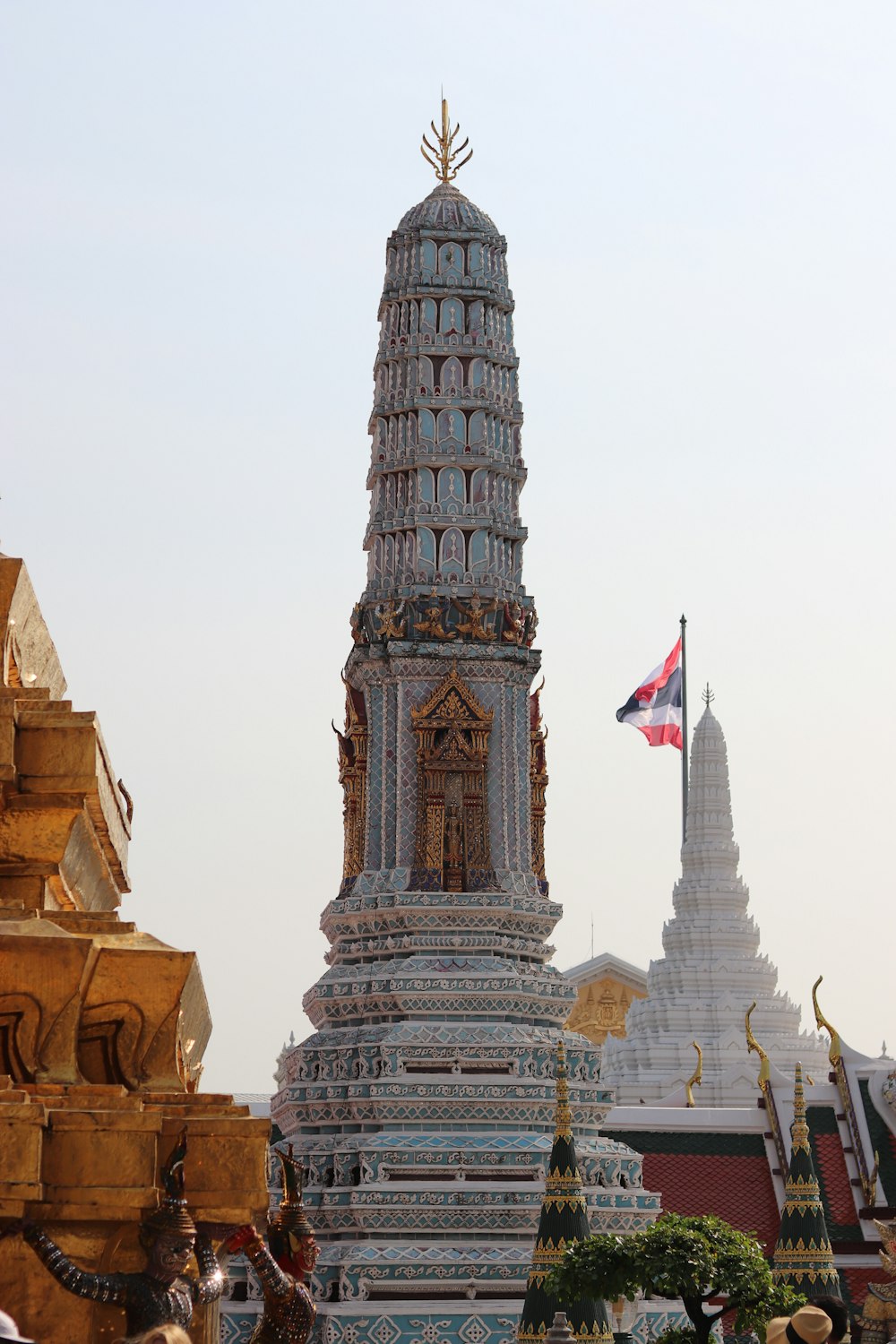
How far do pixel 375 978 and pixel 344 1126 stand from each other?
2567 mm

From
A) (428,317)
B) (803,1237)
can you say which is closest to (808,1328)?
(803,1237)

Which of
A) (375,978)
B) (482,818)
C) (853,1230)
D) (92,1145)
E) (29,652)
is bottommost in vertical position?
(92,1145)

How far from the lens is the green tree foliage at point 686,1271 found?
88.8 feet

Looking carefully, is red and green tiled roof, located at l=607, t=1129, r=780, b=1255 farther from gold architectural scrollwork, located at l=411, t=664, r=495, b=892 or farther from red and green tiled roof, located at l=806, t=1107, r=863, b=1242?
gold architectural scrollwork, located at l=411, t=664, r=495, b=892

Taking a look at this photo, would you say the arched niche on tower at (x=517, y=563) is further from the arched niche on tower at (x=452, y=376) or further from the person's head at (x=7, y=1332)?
the person's head at (x=7, y=1332)

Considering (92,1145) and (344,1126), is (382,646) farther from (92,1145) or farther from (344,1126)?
(92,1145)

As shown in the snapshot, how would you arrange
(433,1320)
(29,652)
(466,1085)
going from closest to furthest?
(29,652) → (433,1320) → (466,1085)

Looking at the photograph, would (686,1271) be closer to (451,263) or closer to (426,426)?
(426,426)

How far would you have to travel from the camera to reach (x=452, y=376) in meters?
47.0

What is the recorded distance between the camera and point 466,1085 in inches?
1617

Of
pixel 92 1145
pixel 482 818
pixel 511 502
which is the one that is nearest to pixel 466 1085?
pixel 482 818

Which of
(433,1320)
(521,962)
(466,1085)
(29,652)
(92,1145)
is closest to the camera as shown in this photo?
(92,1145)

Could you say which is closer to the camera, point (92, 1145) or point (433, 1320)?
point (92, 1145)

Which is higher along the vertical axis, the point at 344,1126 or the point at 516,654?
the point at 516,654
